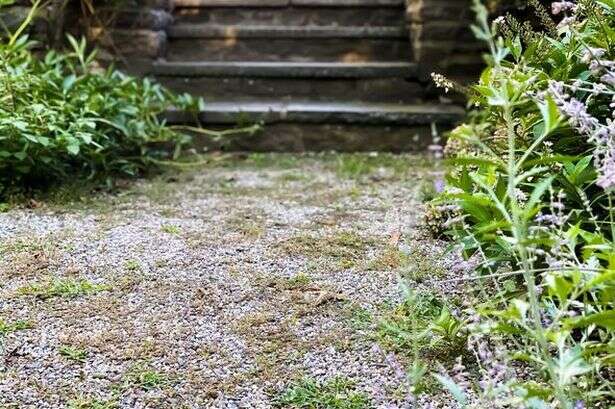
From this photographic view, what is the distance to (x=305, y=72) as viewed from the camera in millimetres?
3484

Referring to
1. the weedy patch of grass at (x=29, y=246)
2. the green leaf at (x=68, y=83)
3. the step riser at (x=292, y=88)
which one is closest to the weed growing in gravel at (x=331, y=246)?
the weedy patch of grass at (x=29, y=246)

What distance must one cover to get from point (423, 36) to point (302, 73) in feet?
2.12

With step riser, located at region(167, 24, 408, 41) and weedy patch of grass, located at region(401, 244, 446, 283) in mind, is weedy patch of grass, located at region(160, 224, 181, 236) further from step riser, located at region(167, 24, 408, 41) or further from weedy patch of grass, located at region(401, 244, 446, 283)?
step riser, located at region(167, 24, 408, 41)

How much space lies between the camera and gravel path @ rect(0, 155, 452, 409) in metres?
1.17

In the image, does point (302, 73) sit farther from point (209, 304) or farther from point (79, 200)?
point (209, 304)

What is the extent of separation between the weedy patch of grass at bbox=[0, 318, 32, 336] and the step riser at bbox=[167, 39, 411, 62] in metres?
2.56

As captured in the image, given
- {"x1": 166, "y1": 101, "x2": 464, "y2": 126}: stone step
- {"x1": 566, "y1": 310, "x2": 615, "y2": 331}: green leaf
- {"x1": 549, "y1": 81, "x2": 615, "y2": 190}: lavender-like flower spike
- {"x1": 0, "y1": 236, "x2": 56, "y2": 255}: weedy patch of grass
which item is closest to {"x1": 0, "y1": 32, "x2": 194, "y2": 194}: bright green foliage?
{"x1": 166, "y1": 101, "x2": 464, "y2": 126}: stone step

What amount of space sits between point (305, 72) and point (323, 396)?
101 inches

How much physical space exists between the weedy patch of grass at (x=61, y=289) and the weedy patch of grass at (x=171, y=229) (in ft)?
1.32

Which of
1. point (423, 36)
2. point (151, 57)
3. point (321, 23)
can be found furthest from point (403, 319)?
point (321, 23)

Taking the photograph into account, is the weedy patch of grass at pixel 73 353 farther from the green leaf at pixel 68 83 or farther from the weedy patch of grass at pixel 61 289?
the green leaf at pixel 68 83

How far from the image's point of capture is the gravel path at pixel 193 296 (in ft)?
Answer: 3.83

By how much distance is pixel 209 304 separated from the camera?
1.45 m

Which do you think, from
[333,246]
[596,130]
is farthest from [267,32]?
[596,130]
